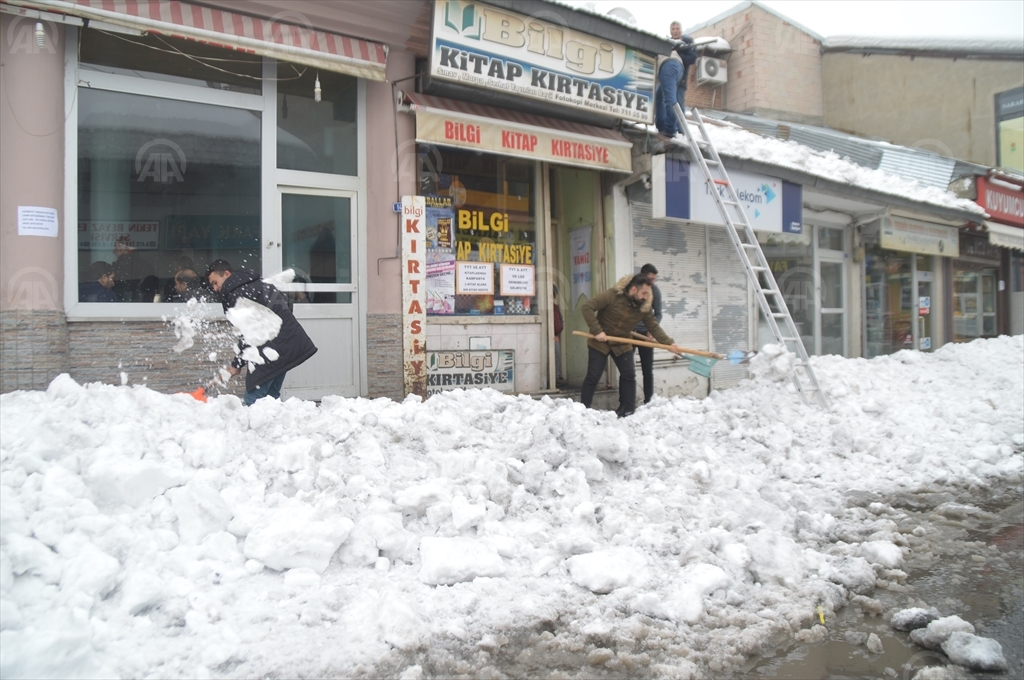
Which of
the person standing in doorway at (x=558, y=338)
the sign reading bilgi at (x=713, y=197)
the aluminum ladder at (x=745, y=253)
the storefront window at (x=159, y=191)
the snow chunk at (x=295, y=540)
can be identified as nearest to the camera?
the snow chunk at (x=295, y=540)

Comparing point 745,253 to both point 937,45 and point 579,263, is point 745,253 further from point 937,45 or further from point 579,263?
point 937,45

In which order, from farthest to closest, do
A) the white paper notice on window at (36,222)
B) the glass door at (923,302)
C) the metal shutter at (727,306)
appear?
1. the glass door at (923,302)
2. the metal shutter at (727,306)
3. the white paper notice on window at (36,222)

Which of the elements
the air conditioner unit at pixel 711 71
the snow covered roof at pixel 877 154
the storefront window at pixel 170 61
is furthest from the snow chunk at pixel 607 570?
the air conditioner unit at pixel 711 71

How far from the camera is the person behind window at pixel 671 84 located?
8.91 m

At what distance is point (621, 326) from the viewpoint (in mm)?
7668

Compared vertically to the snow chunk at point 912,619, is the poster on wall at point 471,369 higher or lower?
higher

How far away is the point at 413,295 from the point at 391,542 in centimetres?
400

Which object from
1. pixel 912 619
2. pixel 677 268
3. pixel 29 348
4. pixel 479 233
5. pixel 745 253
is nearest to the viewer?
pixel 912 619

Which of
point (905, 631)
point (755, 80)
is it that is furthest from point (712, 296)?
point (755, 80)

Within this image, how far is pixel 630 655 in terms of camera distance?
2949mm

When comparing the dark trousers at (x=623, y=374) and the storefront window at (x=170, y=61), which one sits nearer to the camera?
the storefront window at (x=170, y=61)

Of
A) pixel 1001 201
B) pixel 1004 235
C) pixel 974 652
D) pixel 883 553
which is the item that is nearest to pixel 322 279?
pixel 883 553

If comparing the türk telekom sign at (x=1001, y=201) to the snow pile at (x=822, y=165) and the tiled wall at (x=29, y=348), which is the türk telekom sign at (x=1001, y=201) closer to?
the snow pile at (x=822, y=165)
